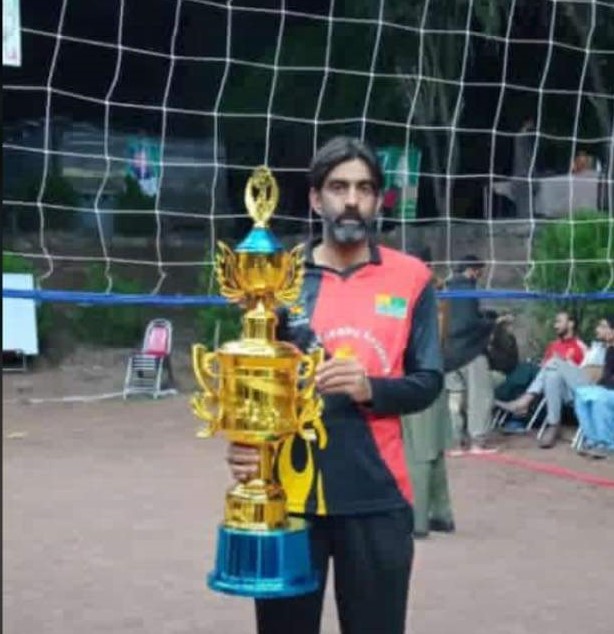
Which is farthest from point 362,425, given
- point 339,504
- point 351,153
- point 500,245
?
Result: point 500,245

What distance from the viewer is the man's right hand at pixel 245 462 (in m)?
Answer: 3.08

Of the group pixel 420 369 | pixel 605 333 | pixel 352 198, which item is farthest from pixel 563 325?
pixel 352 198

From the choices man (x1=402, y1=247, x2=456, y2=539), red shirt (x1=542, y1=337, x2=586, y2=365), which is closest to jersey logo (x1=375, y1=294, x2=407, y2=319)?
man (x1=402, y1=247, x2=456, y2=539)

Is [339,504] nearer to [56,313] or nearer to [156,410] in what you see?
[156,410]

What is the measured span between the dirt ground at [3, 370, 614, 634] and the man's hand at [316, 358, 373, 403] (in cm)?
284

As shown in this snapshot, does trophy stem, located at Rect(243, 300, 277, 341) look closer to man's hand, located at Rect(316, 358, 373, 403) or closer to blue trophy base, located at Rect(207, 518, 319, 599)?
man's hand, located at Rect(316, 358, 373, 403)

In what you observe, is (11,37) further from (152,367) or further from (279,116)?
(152,367)

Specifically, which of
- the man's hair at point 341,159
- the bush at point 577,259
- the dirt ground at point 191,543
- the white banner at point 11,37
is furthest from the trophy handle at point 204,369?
the bush at point 577,259

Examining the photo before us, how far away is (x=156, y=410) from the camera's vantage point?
44.3ft

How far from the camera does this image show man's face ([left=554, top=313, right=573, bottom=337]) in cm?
1177

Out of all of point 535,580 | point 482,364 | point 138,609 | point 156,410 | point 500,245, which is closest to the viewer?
point 138,609

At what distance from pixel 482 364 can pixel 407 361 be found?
8003mm

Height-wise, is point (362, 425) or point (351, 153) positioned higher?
point (351, 153)

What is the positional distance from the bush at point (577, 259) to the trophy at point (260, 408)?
8.22 m
